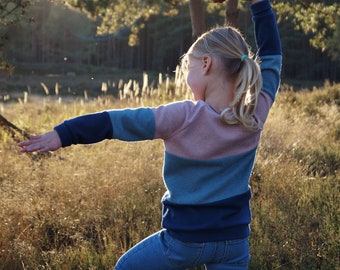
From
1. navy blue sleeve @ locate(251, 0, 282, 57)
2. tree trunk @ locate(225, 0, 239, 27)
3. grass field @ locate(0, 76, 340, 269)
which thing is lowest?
grass field @ locate(0, 76, 340, 269)

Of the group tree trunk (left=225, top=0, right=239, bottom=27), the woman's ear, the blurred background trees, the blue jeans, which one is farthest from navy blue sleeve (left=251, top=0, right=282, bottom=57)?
the blurred background trees

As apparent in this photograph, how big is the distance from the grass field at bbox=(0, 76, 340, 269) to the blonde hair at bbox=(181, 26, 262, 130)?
5.84ft

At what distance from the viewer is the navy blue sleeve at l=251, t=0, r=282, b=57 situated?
263 cm

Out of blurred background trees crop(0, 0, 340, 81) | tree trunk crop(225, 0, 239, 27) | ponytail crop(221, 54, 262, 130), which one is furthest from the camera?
blurred background trees crop(0, 0, 340, 81)

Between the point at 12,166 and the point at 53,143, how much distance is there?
181 inches

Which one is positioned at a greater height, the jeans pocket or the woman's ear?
the woman's ear

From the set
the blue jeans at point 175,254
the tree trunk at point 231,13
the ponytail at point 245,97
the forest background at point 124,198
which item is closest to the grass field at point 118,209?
the forest background at point 124,198

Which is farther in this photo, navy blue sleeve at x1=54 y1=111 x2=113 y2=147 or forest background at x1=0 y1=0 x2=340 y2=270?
forest background at x1=0 y1=0 x2=340 y2=270

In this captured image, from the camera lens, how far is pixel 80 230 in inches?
172

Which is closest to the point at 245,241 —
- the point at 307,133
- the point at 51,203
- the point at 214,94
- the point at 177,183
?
the point at 177,183

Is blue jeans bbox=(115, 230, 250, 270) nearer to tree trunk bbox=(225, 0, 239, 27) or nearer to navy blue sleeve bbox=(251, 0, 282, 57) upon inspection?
navy blue sleeve bbox=(251, 0, 282, 57)

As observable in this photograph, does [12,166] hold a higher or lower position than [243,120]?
lower

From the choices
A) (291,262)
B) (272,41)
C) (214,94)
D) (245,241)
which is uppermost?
(272,41)

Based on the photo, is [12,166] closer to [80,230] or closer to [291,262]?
[80,230]
